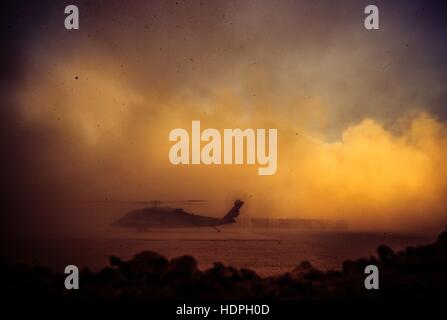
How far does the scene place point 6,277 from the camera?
8852 millimetres

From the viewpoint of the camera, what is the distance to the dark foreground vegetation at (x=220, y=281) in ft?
28.6

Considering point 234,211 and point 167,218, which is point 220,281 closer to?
point 234,211

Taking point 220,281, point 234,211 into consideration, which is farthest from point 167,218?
point 220,281

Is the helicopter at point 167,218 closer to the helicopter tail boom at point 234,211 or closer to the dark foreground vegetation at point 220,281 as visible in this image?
the helicopter tail boom at point 234,211

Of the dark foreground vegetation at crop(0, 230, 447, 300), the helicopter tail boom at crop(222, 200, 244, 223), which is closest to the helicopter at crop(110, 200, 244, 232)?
the helicopter tail boom at crop(222, 200, 244, 223)

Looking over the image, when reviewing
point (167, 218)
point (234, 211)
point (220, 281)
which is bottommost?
point (220, 281)

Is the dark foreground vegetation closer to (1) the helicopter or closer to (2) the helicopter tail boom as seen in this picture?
(1) the helicopter

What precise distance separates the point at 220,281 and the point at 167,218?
1530mm

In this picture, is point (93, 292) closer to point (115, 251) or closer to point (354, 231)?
point (115, 251)

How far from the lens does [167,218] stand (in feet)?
31.8

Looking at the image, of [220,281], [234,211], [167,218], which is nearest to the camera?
[220,281]
